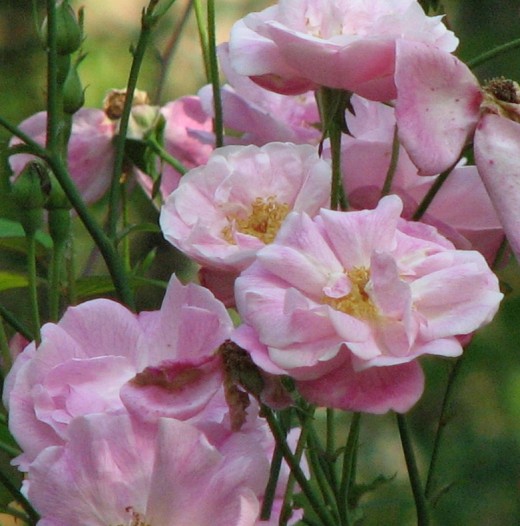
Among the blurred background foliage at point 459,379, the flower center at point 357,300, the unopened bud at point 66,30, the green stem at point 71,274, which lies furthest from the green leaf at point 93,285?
the blurred background foliage at point 459,379

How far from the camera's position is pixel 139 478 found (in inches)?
16.7

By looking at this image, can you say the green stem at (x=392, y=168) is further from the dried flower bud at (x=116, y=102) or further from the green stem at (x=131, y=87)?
the dried flower bud at (x=116, y=102)

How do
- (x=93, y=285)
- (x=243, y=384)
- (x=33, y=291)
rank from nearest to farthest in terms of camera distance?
(x=243, y=384)
(x=33, y=291)
(x=93, y=285)

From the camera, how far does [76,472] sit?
42 centimetres

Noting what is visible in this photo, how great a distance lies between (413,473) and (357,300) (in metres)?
0.10

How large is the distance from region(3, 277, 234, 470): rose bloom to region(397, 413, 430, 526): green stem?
81mm

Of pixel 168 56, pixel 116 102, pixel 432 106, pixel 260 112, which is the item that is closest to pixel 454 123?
pixel 432 106

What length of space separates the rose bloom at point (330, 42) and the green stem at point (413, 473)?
5.4 inches

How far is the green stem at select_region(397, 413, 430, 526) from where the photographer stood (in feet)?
1.53

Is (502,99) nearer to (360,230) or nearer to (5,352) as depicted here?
(360,230)

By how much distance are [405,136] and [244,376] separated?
0.11 metres

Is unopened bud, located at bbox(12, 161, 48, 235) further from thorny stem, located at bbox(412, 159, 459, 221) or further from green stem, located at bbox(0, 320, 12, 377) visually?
thorny stem, located at bbox(412, 159, 459, 221)

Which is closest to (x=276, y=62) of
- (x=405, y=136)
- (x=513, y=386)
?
(x=405, y=136)

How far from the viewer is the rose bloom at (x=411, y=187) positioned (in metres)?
0.50
